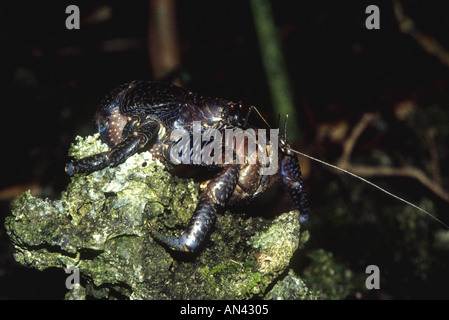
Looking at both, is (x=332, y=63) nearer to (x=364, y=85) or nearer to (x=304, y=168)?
(x=364, y=85)

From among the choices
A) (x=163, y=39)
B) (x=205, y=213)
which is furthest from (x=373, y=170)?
(x=163, y=39)

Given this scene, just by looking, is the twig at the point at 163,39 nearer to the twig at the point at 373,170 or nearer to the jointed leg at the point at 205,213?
the twig at the point at 373,170

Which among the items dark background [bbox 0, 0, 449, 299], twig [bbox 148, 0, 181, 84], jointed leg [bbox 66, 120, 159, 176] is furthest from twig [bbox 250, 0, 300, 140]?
jointed leg [bbox 66, 120, 159, 176]

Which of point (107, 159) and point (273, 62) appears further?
point (273, 62)

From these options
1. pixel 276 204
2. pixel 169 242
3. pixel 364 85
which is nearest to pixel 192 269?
pixel 169 242

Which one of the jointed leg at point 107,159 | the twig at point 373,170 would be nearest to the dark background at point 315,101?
the twig at point 373,170

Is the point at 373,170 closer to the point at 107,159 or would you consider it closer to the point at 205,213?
the point at 205,213
